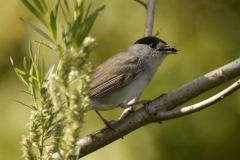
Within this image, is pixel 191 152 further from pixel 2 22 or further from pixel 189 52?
pixel 2 22

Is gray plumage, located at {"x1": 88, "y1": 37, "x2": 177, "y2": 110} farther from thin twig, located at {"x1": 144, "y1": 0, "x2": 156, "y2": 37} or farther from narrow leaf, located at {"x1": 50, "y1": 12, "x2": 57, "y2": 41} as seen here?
narrow leaf, located at {"x1": 50, "y1": 12, "x2": 57, "y2": 41}

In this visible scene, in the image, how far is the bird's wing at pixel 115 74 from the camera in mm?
2869

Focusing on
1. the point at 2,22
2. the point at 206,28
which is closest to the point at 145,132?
the point at 206,28

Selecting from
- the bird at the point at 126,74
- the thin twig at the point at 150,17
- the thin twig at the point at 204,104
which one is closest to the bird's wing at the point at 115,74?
the bird at the point at 126,74

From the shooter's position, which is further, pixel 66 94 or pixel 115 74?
pixel 115 74

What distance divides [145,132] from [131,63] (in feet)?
3.37

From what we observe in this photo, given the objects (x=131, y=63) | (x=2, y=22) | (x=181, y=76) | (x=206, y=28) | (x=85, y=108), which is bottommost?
(x=85, y=108)

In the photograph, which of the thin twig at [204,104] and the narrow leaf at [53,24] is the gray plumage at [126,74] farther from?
the narrow leaf at [53,24]

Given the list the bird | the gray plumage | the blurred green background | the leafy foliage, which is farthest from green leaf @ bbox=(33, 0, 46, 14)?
the gray plumage

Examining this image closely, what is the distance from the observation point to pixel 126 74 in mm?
3160

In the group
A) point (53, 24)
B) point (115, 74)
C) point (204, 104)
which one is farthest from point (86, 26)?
point (115, 74)

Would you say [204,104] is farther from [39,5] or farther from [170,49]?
[170,49]

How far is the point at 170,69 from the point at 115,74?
0.68 metres

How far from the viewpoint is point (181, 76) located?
2.45 m
